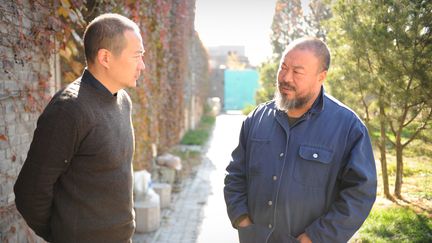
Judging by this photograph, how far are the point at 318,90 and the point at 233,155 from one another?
72 centimetres

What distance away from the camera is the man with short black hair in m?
1.80

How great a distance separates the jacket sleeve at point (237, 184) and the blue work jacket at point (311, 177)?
0.02 metres

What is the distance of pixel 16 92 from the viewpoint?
10.0 ft

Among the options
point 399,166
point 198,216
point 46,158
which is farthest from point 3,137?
point 399,166

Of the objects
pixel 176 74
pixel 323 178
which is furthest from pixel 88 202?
pixel 176 74

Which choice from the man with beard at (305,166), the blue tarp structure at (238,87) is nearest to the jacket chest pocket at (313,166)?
the man with beard at (305,166)

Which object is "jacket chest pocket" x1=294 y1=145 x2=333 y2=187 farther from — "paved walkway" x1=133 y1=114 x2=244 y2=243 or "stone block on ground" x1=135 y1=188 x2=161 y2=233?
"stone block on ground" x1=135 y1=188 x2=161 y2=233

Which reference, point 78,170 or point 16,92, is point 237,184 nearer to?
point 78,170

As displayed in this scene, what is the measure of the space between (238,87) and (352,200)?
1115 inches

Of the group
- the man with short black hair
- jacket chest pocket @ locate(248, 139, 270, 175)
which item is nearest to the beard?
jacket chest pocket @ locate(248, 139, 270, 175)

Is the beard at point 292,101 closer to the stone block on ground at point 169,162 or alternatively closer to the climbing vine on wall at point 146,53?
the climbing vine on wall at point 146,53

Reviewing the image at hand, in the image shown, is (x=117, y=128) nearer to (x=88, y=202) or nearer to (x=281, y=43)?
(x=88, y=202)

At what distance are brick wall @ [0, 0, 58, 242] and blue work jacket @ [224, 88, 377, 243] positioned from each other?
179 centimetres

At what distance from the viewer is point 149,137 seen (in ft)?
24.8
